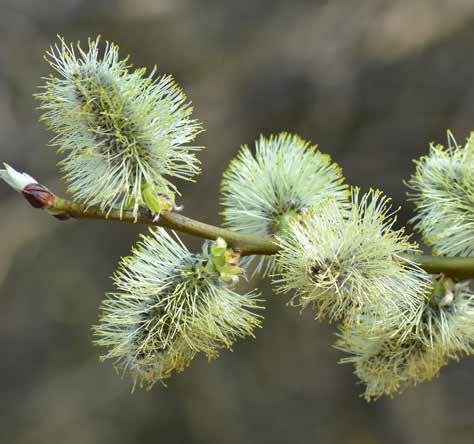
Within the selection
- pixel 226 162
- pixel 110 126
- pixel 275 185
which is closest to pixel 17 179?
pixel 110 126

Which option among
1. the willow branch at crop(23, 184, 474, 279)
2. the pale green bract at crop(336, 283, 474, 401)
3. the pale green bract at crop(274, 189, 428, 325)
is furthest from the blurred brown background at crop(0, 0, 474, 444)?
the pale green bract at crop(274, 189, 428, 325)

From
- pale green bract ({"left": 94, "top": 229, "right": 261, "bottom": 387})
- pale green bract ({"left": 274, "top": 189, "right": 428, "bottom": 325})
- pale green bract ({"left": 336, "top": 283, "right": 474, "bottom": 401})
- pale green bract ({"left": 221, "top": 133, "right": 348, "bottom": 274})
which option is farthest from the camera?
pale green bract ({"left": 221, "top": 133, "right": 348, "bottom": 274})

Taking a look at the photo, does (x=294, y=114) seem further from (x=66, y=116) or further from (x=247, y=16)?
(x=66, y=116)

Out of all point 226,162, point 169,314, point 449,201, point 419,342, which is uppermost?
point 226,162

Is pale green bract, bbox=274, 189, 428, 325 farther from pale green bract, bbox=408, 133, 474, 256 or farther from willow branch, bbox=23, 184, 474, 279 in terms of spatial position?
pale green bract, bbox=408, 133, 474, 256

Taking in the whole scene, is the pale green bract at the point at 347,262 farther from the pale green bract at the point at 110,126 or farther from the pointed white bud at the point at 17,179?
the pointed white bud at the point at 17,179

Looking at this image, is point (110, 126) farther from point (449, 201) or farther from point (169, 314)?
point (449, 201)
